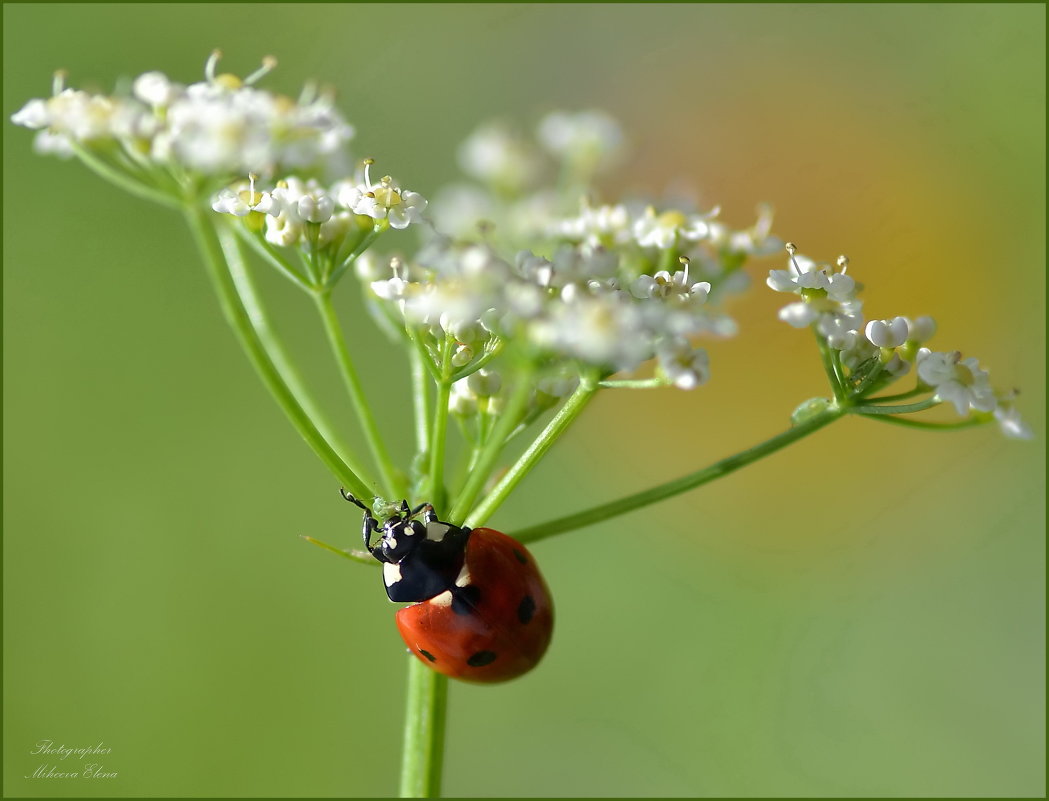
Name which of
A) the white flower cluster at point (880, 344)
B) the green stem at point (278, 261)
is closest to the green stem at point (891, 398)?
the white flower cluster at point (880, 344)

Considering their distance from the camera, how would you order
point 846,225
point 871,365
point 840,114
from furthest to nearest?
1. point 840,114
2. point 846,225
3. point 871,365

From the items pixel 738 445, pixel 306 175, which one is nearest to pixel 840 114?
pixel 738 445

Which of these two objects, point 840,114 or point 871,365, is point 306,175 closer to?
point 871,365

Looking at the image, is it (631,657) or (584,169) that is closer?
(584,169)

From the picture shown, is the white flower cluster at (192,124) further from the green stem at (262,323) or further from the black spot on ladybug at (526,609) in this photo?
the black spot on ladybug at (526,609)

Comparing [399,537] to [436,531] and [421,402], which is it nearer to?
[436,531]

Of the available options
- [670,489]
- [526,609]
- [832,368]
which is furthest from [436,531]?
[832,368]
